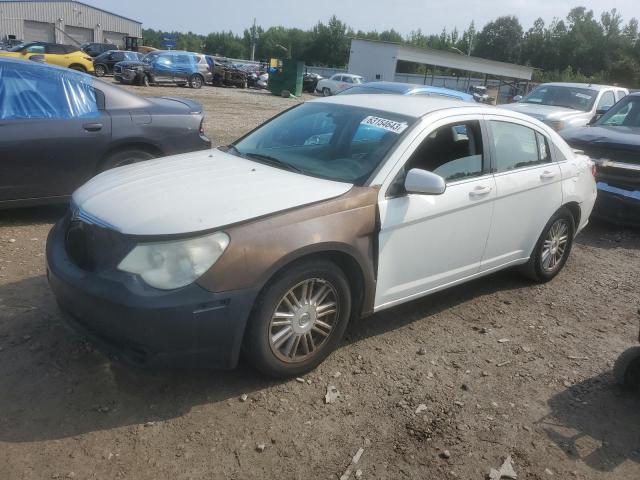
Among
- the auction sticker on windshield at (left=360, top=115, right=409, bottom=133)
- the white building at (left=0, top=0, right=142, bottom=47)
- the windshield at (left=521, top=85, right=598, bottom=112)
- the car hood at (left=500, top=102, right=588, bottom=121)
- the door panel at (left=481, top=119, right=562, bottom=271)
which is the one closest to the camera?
the auction sticker on windshield at (left=360, top=115, right=409, bottom=133)

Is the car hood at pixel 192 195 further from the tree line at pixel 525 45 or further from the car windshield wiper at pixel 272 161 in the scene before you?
the tree line at pixel 525 45

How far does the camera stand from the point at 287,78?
3203 cm

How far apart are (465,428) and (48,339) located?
256cm

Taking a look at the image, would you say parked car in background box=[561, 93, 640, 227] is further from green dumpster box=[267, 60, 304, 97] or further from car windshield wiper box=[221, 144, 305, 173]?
green dumpster box=[267, 60, 304, 97]

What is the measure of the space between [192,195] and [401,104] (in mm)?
1791

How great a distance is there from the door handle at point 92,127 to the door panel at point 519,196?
374 cm

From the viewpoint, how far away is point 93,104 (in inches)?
228

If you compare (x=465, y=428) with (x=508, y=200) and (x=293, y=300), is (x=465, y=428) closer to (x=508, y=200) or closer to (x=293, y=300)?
(x=293, y=300)

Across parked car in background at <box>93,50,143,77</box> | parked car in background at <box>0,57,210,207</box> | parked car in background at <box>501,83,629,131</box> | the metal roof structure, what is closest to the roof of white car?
parked car in background at <box>0,57,210,207</box>

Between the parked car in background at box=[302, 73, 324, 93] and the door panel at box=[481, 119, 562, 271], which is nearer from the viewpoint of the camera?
the door panel at box=[481, 119, 562, 271]

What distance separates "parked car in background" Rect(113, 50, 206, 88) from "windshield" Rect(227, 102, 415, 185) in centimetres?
2487

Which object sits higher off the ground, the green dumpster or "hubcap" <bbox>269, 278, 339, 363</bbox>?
the green dumpster

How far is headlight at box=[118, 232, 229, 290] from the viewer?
279 centimetres

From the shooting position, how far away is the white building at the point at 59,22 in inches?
2270
